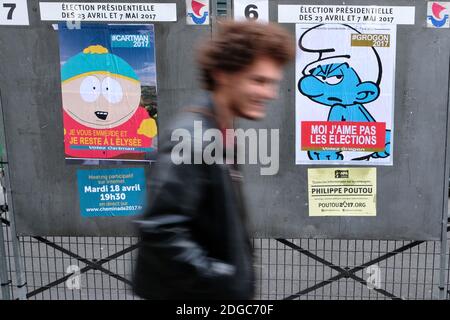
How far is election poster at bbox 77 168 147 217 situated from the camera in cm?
417

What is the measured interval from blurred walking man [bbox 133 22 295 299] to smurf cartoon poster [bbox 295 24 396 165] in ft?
5.80

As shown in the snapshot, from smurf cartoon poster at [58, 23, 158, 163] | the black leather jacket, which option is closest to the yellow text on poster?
smurf cartoon poster at [58, 23, 158, 163]

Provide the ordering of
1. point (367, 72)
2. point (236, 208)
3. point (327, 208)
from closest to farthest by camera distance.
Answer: point (236, 208), point (367, 72), point (327, 208)

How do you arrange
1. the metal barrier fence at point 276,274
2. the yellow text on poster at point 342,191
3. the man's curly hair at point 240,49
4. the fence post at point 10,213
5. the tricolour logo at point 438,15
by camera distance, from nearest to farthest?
1. the man's curly hair at point 240,49
2. the tricolour logo at point 438,15
3. the yellow text on poster at point 342,191
4. the fence post at point 10,213
5. the metal barrier fence at point 276,274

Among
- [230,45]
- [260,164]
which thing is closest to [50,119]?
[260,164]

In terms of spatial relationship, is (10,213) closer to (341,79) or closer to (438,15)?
(341,79)

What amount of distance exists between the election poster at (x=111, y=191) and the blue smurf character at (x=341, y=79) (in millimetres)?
1403

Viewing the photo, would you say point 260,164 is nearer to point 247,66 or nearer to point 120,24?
point 120,24

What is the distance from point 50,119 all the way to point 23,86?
0.30 meters

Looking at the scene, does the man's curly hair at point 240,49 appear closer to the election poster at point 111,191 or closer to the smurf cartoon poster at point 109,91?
the smurf cartoon poster at point 109,91

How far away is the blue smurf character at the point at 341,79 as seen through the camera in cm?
384

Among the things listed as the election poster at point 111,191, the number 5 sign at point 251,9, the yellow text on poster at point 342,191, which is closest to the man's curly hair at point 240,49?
the number 5 sign at point 251,9

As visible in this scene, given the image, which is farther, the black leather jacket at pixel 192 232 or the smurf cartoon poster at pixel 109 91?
the smurf cartoon poster at pixel 109 91

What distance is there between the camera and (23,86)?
4.05m
